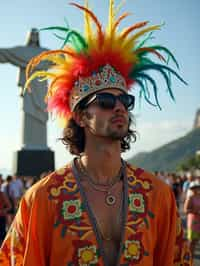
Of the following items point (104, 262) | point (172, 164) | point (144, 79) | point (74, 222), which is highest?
point (172, 164)

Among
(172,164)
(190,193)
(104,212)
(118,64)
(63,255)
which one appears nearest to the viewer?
(63,255)

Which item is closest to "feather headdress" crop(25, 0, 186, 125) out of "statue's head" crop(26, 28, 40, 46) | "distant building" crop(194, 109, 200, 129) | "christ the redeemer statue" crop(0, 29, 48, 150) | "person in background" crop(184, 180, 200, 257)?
"person in background" crop(184, 180, 200, 257)

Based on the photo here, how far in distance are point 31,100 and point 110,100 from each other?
19604 millimetres

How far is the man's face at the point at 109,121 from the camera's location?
109 inches

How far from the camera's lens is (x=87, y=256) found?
2.61 meters

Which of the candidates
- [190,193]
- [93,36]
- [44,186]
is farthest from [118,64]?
[190,193]

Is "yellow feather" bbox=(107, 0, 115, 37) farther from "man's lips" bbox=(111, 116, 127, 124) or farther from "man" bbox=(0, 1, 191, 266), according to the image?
"man's lips" bbox=(111, 116, 127, 124)

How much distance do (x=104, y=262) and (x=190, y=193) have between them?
493 cm

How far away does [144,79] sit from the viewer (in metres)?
3.29

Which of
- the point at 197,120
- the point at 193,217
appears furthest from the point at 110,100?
the point at 197,120

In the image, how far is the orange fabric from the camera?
261cm

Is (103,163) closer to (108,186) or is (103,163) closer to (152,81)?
(108,186)

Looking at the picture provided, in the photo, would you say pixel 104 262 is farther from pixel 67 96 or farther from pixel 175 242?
pixel 67 96

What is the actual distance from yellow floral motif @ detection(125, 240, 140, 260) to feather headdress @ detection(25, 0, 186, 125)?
96cm
